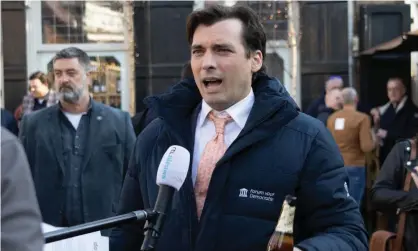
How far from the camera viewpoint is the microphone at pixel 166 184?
7.98 feet

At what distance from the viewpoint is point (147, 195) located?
3127 millimetres

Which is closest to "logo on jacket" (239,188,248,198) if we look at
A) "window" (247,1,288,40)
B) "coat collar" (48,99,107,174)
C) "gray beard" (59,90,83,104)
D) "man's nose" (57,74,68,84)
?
"coat collar" (48,99,107,174)

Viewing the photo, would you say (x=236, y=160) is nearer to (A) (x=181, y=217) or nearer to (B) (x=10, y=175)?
(A) (x=181, y=217)

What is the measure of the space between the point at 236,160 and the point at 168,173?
1.26 ft

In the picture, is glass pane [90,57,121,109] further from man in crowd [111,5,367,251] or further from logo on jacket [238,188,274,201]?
logo on jacket [238,188,274,201]

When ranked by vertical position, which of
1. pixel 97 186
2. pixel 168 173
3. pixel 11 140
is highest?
pixel 11 140

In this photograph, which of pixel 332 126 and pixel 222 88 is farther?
pixel 332 126

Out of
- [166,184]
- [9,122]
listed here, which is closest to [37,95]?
[9,122]

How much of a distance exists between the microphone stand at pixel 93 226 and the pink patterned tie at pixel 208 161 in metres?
0.50

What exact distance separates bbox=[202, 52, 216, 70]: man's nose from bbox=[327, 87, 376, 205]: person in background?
7.08 metres

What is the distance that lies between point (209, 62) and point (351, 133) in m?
7.21

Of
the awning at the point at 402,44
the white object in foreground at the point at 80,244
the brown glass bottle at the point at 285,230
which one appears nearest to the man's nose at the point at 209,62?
the brown glass bottle at the point at 285,230

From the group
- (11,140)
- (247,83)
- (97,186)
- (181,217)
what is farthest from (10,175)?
(97,186)

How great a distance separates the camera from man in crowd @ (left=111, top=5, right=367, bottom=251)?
2.90m
